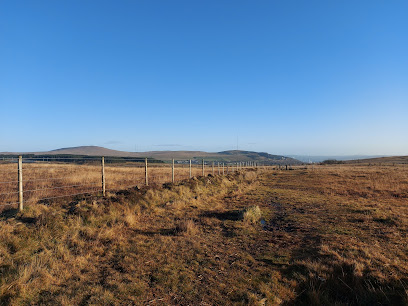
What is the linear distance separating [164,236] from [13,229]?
4.13 metres

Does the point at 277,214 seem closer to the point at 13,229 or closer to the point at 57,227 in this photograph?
the point at 57,227

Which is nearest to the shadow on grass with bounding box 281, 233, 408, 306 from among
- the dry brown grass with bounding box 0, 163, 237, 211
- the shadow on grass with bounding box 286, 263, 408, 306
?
the shadow on grass with bounding box 286, 263, 408, 306

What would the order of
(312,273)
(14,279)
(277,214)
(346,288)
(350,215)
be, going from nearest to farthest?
(14,279)
(346,288)
(312,273)
(350,215)
(277,214)

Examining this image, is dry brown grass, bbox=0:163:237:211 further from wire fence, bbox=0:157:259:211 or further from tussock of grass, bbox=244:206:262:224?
tussock of grass, bbox=244:206:262:224

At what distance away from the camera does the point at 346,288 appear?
173 inches

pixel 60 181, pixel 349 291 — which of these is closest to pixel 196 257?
pixel 349 291

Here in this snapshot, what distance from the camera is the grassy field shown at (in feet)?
13.3

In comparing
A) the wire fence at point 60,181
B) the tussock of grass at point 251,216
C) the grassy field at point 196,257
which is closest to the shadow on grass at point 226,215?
the grassy field at point 196,257

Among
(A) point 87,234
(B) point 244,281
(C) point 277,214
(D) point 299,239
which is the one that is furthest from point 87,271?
(C) point 277,214

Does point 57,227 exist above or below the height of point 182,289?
above

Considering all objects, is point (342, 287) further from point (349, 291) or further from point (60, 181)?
point (60, 181)

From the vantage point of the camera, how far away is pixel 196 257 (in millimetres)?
5742

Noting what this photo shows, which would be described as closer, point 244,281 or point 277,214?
point 244,281

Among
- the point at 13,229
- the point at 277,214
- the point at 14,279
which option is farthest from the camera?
the point at 277,214
